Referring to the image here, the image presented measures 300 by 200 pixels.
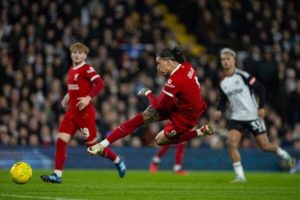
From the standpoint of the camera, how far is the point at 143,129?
23.1 metres

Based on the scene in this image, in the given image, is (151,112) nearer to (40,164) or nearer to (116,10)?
(40,164)

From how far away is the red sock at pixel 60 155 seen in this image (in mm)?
14805

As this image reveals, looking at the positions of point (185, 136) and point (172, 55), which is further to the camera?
point (185, 136)

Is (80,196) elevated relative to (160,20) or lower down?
lower down

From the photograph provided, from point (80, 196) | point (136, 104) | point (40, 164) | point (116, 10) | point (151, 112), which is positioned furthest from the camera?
point (116, 10)

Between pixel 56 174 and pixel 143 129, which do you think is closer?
pixel 56 174

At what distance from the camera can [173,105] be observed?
14250mm

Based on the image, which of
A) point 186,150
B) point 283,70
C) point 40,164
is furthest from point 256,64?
point 40,164

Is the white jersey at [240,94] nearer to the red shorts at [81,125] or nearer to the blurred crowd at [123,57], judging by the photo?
the red shorts at [81,125]

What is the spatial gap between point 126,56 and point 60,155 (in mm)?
9599

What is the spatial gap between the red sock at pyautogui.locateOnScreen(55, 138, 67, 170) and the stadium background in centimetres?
667

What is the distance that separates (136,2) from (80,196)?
15.4 meters

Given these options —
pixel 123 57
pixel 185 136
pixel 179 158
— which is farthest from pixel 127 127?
pixel 123 57

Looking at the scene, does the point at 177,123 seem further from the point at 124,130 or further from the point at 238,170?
the point at 238,170
